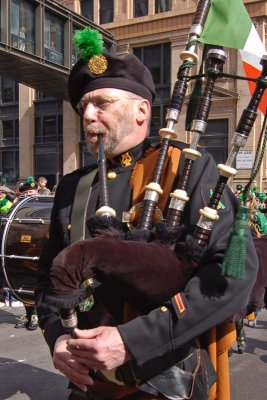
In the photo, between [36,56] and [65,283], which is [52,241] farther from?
[36,56]

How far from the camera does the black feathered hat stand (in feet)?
5.83

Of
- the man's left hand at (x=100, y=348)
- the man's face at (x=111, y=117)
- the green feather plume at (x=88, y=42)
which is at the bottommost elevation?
the man's left hand at (x=100, y=348)

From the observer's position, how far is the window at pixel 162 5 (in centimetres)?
1995

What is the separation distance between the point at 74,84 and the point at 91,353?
3.35 feet

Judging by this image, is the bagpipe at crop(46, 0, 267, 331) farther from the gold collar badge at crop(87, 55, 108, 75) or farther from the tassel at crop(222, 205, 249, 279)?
the gold collar badge at crop(87, 55, 108, 75)

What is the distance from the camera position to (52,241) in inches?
77.9

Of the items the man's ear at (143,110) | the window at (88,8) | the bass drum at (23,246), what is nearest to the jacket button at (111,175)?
the man's ear at (143,110)

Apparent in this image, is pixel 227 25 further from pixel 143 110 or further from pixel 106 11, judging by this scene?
pixel 106 11

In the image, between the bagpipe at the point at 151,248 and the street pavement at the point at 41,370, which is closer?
the bagpipe at the point at 151,248

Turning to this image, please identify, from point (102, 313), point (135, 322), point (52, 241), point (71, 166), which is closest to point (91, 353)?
point (135, 322)

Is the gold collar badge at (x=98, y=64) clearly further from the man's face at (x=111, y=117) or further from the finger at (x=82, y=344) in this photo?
the finger at (x=82, y=344)

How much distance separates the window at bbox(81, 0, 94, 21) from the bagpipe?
71.6ft

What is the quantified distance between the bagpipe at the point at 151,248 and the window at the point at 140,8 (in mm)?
20495

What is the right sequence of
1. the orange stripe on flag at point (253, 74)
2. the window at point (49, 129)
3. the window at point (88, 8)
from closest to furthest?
the orange stripe on flag at point (253, 74), the window at point (88, 8), the window at point (49, 129)
